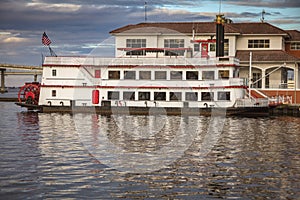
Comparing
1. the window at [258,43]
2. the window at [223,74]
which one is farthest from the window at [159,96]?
the window at [258,43]

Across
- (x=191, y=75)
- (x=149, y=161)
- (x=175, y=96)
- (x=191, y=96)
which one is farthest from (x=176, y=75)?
(x=149, y=161)

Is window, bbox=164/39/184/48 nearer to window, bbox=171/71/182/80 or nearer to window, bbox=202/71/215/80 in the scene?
window, bbox=171/71/182/80

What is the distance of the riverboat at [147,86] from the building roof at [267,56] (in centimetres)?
805

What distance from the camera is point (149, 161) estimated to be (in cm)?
2153

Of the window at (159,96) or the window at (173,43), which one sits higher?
the window at (173,43)

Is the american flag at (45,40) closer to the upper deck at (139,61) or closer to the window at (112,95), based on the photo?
the upper deck at (139,61)

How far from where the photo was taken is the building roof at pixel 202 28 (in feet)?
Result: 192

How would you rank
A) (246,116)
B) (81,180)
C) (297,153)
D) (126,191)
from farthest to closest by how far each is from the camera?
(246,116) < (297,153) < (81,180) < (126,191)

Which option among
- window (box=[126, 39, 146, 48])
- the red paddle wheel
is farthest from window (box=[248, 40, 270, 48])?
the red paddle wheel

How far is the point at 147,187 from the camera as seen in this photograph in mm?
17125

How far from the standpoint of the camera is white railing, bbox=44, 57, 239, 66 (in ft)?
150

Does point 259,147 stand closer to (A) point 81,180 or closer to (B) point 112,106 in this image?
(A) point 81,180

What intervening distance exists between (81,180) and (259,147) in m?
11.2

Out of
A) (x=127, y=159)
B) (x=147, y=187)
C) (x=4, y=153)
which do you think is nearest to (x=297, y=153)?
(x=127, y=159)
